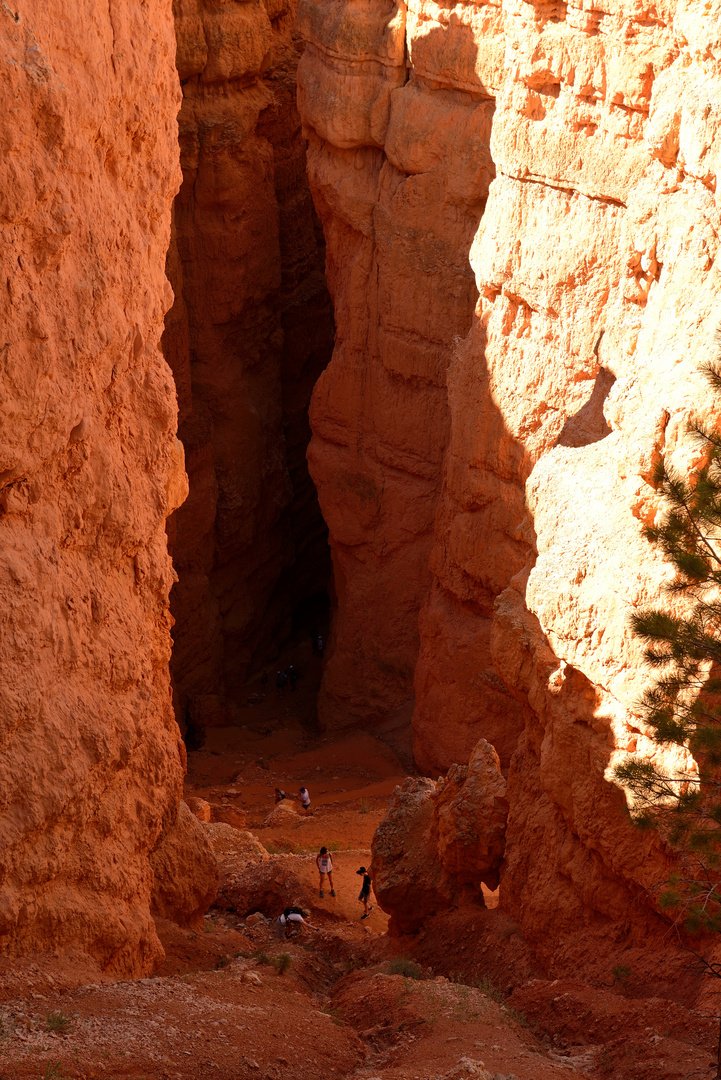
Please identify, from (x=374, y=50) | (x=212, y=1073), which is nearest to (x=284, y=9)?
(x=374, y=50)

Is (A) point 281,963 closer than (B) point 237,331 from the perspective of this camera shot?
Yes

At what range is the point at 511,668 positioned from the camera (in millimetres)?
10562

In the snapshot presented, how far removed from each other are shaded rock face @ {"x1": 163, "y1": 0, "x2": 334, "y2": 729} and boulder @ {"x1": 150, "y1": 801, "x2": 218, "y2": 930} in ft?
34.9

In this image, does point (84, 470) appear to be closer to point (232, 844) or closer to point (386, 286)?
point (232, 844)

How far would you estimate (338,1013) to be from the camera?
9.20m

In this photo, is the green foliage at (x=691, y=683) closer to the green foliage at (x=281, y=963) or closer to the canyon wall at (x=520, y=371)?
the canyon wall at (x=520, y=371)

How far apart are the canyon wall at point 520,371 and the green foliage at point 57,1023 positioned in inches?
169

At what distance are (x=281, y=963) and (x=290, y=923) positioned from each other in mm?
1692

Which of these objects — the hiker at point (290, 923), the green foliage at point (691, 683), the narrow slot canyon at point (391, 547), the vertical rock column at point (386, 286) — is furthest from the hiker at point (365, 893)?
the green foliage at point (691, 683)

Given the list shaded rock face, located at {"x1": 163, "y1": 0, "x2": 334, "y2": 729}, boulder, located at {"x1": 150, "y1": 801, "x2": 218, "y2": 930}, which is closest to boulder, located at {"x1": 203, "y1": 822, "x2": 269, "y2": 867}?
boulder, located at {"x1": 150, "y1": 801, "x2": 218, "y2": 930}

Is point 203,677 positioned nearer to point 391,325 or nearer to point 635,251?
point 391,325

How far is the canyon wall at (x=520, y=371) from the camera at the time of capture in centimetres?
872

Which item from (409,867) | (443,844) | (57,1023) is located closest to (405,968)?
(443,844)

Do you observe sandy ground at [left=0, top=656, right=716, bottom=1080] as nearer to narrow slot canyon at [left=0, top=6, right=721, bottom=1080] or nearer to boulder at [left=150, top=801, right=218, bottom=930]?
narrow slot canyon at [left=0, top=6, right=721, bottom=1080]
